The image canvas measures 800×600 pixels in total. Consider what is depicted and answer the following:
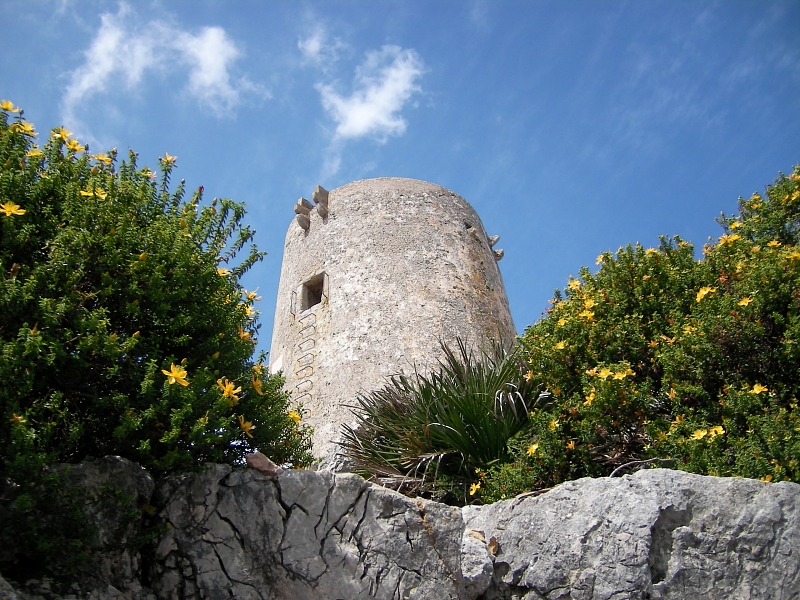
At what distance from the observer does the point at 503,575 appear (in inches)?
189

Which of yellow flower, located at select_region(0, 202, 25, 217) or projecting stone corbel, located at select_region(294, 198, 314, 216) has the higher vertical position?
projecting stone corbel, located at select_region(294, 198, 314, 216)

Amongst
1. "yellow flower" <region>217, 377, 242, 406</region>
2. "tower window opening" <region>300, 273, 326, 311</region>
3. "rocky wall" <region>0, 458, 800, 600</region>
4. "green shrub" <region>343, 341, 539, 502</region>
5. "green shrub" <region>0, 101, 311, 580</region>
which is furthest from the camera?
"tower window opening" <region>300, 273, 326, 311</region>

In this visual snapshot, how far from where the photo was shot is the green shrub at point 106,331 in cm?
395

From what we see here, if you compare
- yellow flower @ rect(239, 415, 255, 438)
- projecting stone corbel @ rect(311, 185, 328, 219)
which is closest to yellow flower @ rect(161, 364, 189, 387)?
yellow flower @ rect(239, 415, 255, 438)

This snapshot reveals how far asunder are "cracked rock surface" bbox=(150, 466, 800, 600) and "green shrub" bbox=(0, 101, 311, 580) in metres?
0.46

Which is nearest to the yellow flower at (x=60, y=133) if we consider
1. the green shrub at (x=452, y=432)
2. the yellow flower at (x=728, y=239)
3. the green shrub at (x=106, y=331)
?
the green shrub at (x=106, y=331)

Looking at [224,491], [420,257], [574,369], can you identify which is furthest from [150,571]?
[420,257]

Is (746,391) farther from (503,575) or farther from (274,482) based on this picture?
(274,482)

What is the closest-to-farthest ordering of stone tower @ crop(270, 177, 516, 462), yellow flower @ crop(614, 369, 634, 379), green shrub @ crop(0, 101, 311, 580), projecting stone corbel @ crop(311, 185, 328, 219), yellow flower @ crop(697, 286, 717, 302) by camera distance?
green shrub @ crop(0, 101, 311, 580)
yellow flower @ crop(614, 369, 634, 379)
yellow flower @ crop(697, 286, 717, 302)
stone tower @ crop(270, 177, 516, 462)
projecting stone corbel @ crop(311, 185, 328, 219)

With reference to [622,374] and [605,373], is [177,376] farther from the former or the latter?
[622,374]

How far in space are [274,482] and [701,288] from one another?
365cm

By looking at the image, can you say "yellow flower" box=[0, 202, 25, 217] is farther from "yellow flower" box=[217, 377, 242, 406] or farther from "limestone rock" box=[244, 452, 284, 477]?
"limestone rock" box=[244, 452, 284, 477]

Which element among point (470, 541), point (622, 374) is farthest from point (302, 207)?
point (470, 541)

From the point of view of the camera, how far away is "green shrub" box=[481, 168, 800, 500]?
5.03m
